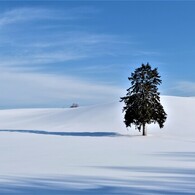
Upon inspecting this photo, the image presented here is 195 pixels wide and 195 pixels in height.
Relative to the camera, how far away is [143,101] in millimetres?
43188

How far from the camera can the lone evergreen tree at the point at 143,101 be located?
42750 millimetres

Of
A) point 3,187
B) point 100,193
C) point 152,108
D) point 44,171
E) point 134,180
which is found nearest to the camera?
point 100,193

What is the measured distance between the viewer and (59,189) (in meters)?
11.0

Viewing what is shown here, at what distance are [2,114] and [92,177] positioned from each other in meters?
77.5

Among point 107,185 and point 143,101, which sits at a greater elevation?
point 143,101

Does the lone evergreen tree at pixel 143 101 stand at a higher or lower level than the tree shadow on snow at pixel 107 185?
higher

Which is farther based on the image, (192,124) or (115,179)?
(192,124)

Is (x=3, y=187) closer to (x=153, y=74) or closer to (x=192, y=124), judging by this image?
(x=153, y=74)

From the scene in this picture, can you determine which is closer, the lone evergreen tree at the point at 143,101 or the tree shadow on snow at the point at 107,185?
the tree shadow on snow at the point at 107,185

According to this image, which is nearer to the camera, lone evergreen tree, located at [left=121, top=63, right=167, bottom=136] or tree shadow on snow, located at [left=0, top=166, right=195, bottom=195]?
tree shadow on snow, located at [left=0, top=166, right=195, bottom=195]

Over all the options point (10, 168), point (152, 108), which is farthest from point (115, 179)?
point (152, 108)

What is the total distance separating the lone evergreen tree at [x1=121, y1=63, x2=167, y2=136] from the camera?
42.8 m

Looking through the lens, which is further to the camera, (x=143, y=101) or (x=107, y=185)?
(x=143, y=101)

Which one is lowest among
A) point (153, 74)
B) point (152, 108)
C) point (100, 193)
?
point (100, 193)
